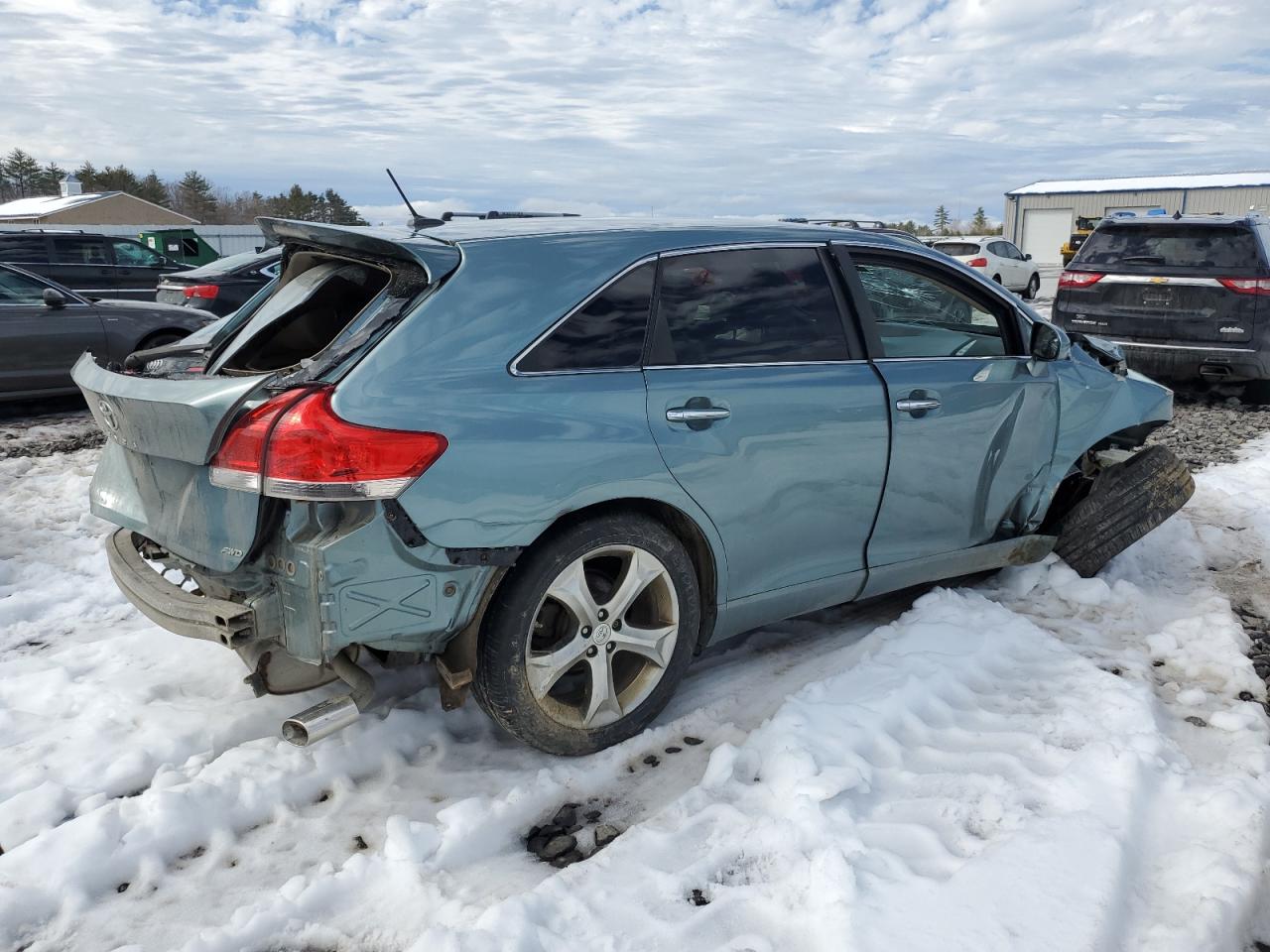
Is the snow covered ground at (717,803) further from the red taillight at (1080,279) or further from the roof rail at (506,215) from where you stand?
the red taillight at (1080,279)

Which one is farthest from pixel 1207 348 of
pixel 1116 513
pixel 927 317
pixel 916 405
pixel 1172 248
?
pixel 916 405

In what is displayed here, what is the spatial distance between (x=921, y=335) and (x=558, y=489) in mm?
2036

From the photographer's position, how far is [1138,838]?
2736mm

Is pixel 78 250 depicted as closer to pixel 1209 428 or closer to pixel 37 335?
pixel 37 335

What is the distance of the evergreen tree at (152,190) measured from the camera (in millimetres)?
80625

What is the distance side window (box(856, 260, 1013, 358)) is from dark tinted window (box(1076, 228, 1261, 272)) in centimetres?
622

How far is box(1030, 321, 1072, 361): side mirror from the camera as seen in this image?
4320mm

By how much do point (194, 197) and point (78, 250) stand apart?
81.6m

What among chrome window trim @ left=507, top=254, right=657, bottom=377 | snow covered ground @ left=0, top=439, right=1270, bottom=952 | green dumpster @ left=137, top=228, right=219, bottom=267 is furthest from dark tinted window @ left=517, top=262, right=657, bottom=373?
green dumpster @ left=137, top=228, right=219, bottom=267

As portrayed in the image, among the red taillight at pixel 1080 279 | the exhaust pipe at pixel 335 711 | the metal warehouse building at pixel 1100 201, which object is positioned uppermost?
the metal warehouse building at pixel 1100 201

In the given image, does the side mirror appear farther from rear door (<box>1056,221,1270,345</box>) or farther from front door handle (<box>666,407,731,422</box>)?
rear door (<box>1056,221,1270,345</box>)

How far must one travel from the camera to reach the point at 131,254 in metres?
14.3

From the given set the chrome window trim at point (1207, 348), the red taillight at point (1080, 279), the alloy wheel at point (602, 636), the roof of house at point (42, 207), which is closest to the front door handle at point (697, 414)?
the alloy wheel at point (602, 636)

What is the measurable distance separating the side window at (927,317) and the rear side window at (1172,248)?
622 centimetres
